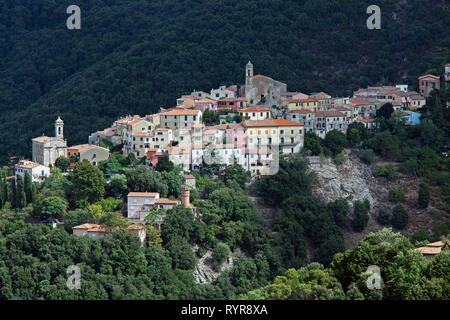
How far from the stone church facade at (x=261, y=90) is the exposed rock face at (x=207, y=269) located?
1731 centimetres

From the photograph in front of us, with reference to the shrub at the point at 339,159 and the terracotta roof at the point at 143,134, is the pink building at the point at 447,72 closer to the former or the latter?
the shrub at the point at 339,159

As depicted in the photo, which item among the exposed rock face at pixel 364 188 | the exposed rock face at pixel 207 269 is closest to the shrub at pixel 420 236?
the exposed rock face at pixel 364 188

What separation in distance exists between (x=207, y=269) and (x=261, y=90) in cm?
1992

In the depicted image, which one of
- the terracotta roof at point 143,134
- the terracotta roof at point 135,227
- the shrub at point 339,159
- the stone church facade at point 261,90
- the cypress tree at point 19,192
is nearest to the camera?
the terracotta roof at point 135,227

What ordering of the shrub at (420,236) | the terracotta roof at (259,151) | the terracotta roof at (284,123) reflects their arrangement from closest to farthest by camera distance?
the shrub at (420,236)
the terracotta roof at (259,151)
the terracotta roof at (284,123)

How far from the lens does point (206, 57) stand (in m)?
88.6

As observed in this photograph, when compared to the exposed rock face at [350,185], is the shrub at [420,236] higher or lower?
lower

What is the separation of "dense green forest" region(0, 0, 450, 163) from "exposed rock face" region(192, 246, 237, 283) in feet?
83.4

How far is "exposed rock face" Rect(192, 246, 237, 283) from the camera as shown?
5466cm

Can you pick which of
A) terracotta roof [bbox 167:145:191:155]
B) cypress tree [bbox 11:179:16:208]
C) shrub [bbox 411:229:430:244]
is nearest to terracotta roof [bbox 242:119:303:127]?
terracotta roof [bbox 167:145:191:155]

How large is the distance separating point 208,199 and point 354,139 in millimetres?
15055

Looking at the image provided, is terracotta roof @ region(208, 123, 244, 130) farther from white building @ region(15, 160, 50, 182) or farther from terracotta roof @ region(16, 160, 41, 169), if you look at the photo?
terracotta roof @ region(16, 160, 41, 169)

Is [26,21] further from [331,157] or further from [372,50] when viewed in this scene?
[331,157]

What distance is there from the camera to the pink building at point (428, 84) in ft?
253
